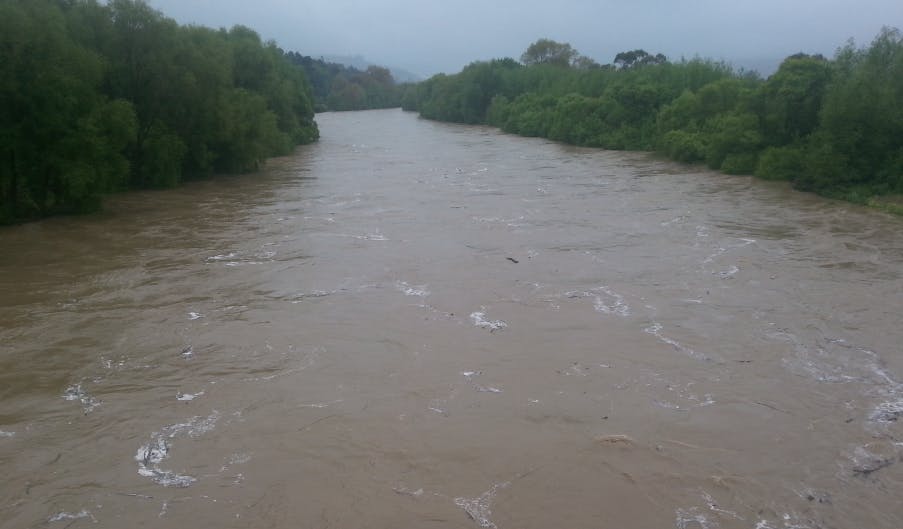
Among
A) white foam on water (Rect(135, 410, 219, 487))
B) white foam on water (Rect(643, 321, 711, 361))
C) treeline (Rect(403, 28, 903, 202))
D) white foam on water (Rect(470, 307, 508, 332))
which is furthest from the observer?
treeline (Rect(403, 28, 903, 202))

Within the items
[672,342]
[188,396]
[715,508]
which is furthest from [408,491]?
[672,342]

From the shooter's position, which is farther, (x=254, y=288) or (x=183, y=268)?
(x=183, y=268)

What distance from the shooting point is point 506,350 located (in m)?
10.5

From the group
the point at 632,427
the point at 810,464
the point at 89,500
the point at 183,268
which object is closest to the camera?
the point at 89,500

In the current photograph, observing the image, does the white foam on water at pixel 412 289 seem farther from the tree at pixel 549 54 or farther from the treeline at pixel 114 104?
the tree at pixel 549 54

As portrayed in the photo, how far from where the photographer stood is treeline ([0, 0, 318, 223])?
18234 millimetres

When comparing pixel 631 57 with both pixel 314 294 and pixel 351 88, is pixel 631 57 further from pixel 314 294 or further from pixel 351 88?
pixel 314 294

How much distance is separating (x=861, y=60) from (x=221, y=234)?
24.2 meters

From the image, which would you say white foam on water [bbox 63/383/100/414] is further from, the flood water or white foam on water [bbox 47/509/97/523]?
white foam on water [bbox 47/509/97/523]

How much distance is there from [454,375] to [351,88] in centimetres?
10552

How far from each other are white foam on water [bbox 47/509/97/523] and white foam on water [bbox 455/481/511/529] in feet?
11.3

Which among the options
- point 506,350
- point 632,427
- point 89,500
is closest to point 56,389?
point 89,500

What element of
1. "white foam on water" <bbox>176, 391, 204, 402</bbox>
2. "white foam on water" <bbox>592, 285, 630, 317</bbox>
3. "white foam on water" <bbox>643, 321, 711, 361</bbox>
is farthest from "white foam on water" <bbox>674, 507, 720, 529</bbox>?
"white foam on water" <bbox>176, 391, 204, 402</bbox>

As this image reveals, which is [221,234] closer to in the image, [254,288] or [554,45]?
[254,288]
